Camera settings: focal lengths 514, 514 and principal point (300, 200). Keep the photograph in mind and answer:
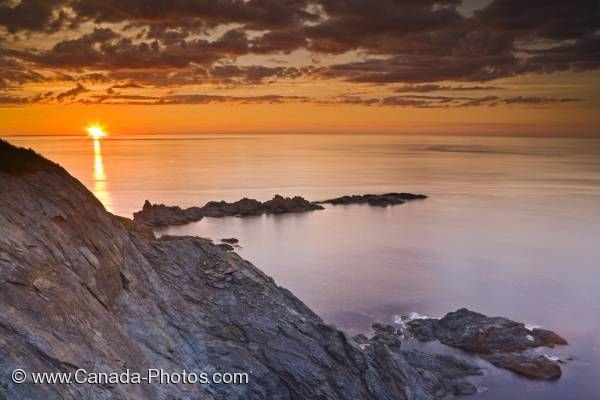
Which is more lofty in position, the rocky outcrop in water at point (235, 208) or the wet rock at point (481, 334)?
the rocky outcrop in water at point (235, 208)

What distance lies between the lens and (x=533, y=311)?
59.0 meters

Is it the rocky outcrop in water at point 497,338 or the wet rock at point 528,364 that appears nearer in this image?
the wet rock at point 528,364

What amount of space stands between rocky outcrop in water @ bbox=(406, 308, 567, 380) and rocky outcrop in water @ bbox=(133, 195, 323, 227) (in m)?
64.4

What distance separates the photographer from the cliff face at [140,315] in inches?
687

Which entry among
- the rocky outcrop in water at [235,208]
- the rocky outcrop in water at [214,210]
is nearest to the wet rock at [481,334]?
the rocky outcrop in water at [235,208]

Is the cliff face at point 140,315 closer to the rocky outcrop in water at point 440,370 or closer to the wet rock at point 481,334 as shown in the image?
the rocky outcrop in water at point 440,370

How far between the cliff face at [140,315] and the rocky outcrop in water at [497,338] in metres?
16.7

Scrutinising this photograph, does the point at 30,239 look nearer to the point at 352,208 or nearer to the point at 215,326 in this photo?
the point at 215,326

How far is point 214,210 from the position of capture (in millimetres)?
114938

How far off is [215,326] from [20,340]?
10.8m

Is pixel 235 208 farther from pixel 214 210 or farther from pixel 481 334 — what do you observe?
pixel 481 334

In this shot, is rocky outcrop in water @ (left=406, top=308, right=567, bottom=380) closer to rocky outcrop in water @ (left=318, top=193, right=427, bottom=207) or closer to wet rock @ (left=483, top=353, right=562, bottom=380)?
wet rock @ (left=483, top=353, right=562, bottom=380)

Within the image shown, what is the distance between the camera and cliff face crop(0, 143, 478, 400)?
57.2 feet

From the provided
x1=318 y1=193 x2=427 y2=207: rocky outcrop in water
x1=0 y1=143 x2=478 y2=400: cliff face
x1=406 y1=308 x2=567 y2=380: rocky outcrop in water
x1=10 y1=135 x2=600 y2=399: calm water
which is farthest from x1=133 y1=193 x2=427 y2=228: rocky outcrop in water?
x1=0 y1=143 x2=478 y2=400: cliff face
